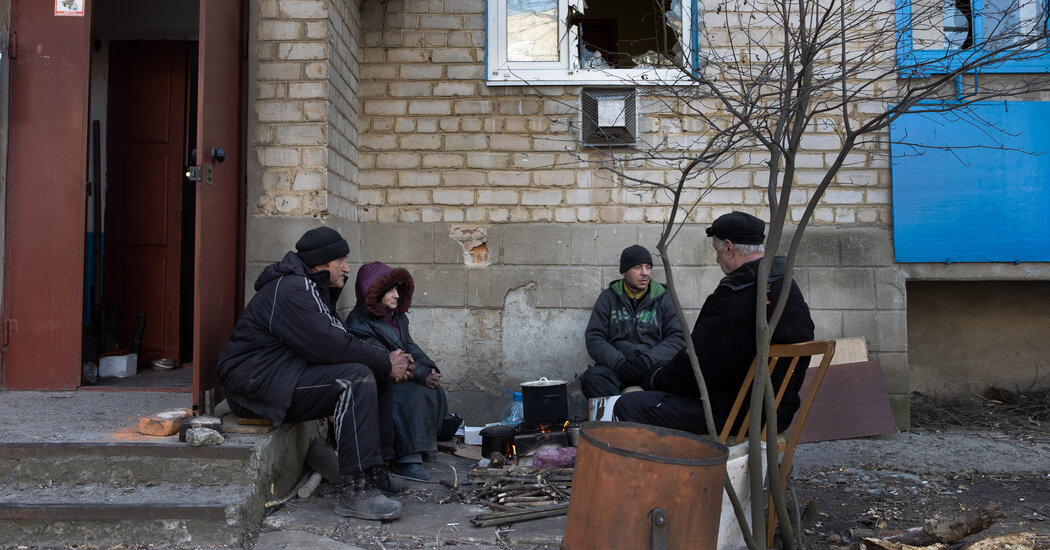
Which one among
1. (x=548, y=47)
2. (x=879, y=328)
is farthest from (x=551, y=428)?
(x=548, y=47)

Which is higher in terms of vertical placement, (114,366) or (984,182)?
(984,182)

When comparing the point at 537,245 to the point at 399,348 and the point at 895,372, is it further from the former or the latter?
the point at 895,372

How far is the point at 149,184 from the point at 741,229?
5201mm

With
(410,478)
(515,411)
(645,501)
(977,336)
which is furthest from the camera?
(977,336)

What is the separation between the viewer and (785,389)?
10.6ft

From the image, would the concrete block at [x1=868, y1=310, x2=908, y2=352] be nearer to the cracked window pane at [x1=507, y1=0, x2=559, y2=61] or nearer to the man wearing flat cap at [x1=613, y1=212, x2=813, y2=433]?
the man wearing flat cap at [x1=613, y1=212, x2=813, y2=433]

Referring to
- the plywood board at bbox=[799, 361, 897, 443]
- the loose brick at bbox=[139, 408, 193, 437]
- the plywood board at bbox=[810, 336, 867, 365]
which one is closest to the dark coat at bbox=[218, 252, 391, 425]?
the loose brick at bbox=[139, 408, 193, 437]

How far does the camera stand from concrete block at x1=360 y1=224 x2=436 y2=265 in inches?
235

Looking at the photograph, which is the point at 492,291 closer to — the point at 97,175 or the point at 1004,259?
the point at 97,175

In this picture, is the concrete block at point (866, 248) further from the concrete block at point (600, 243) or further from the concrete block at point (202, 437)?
the concrete block at point (202, 437)

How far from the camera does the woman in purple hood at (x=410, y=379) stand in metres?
4.57

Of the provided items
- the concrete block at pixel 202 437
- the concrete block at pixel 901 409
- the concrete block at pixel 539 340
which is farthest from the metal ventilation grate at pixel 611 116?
the concrete block at pixel 202 437

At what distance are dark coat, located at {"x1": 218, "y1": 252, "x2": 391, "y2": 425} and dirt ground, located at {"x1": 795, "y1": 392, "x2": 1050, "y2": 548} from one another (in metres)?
2.50

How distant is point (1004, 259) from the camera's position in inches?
226
